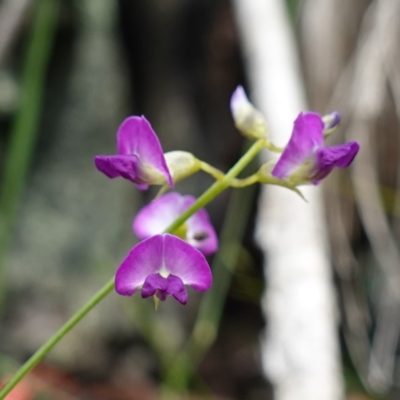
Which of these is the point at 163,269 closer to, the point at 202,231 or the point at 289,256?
the point at 202,231

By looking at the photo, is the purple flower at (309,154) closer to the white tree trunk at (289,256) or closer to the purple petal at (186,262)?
the purple petal at (186,262)

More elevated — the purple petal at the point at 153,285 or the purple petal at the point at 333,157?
the purple petal at the point at 333,157

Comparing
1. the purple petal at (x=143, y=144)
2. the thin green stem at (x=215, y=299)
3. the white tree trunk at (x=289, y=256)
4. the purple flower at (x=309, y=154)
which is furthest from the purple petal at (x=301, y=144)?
the thin green stem at (x=215, y=299)

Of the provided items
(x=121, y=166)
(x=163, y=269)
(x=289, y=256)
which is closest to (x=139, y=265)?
(x=163, y=269)

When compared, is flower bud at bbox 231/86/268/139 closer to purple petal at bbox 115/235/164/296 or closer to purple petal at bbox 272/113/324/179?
purple petal at bbox 272/113/324/179

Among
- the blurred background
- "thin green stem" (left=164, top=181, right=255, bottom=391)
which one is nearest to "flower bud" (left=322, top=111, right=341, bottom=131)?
the blurred background

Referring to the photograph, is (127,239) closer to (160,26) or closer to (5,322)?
(5,322)
